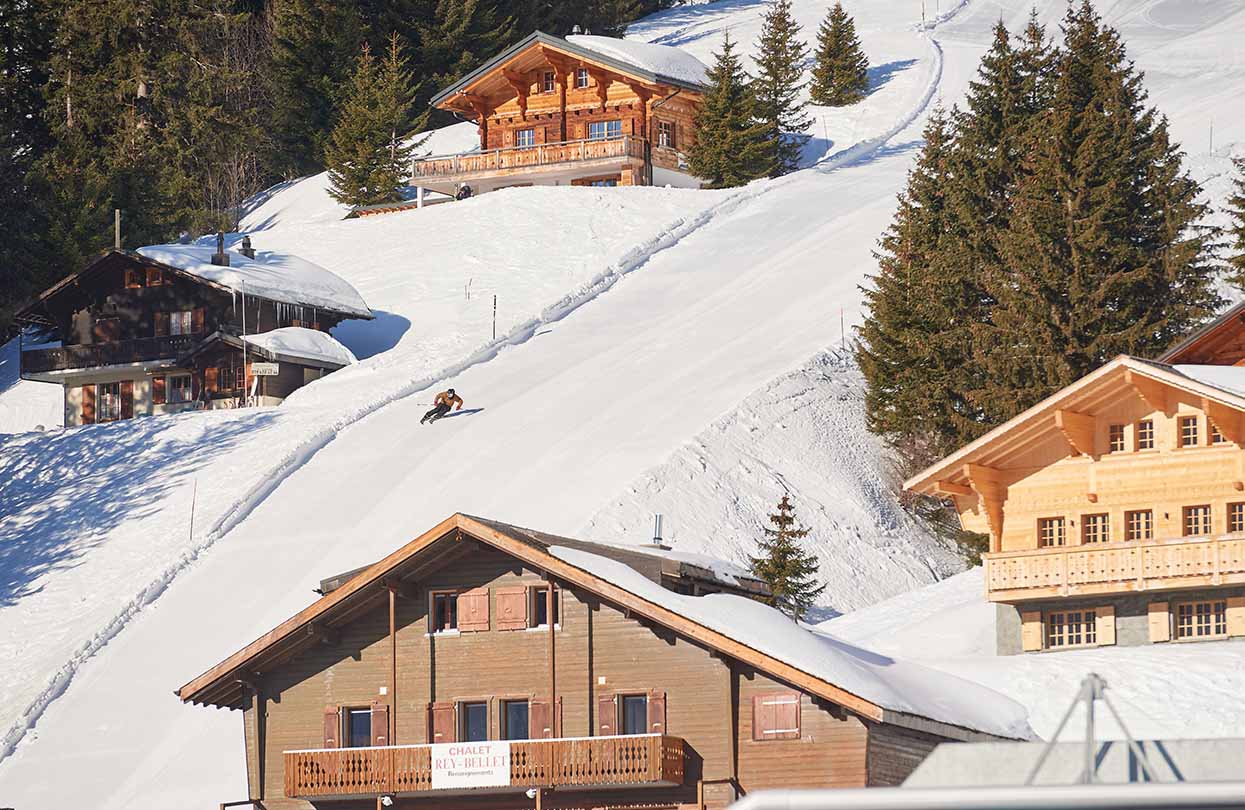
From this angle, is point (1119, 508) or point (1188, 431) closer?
point (1188, 431)

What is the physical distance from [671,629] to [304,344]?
3808 centimetres

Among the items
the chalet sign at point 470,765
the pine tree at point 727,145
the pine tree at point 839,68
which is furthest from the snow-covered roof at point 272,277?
the chalet sign at point 470,765

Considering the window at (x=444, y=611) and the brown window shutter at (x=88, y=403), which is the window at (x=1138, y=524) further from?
the brown window shutter at (x=88, y=403)

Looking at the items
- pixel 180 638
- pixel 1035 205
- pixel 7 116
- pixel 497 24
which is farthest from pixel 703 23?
pixel 180 638

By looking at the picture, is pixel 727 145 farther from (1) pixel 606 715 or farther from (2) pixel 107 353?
(1) pixel 606 715

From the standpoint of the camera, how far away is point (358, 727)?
3241 centimetres

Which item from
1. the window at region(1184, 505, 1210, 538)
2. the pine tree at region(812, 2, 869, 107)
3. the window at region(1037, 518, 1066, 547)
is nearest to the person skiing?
the window at region(1037, 518, 1066, 547)

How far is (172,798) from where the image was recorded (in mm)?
38156

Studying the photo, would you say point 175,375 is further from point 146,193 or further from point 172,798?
point 172,798

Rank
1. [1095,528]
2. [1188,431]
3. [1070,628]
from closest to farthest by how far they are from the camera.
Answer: [1188,431] → [1070,628] → [1095,528]

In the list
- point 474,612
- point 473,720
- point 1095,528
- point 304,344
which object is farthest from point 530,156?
point 473,720

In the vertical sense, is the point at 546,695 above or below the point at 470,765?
above

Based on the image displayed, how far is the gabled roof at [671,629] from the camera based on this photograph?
2942 centimetres

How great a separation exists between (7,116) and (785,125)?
34648 mm
